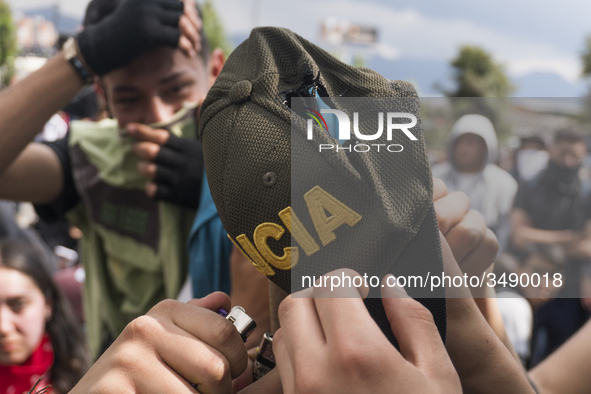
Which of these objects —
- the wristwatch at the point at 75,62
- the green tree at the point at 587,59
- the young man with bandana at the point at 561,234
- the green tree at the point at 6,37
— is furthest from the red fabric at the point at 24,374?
the green tree at the point at 6,37

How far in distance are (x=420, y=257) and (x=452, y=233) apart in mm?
94

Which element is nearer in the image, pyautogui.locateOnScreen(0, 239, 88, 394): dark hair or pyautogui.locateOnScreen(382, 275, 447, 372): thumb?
pyautogui.locateOnScreen(382, 275, 447, 372): thumb

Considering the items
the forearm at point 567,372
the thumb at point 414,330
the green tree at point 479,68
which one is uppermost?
the thumb at point 414,330

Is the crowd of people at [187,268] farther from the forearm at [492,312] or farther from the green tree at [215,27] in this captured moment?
the green tree at [215,27]

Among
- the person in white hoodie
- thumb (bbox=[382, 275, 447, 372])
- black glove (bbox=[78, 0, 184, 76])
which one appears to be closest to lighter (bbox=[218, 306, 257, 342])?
thumb (bbox=[382, 275, 447, 372])

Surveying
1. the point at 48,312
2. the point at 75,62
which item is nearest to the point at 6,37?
the point at 48,312

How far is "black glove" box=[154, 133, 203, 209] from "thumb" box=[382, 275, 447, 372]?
0.61m

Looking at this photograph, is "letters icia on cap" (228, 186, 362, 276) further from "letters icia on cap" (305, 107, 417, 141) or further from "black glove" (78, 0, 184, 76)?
"black glove" (78, 0, 184, 76)

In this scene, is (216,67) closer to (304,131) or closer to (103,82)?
(103,82)

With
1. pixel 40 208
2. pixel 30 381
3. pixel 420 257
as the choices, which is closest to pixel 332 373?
pixel 420 257

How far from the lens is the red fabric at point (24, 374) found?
1.20 m

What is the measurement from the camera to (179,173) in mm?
913

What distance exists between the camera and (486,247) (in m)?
0.52

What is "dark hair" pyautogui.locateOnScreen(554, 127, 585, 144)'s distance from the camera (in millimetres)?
1808
